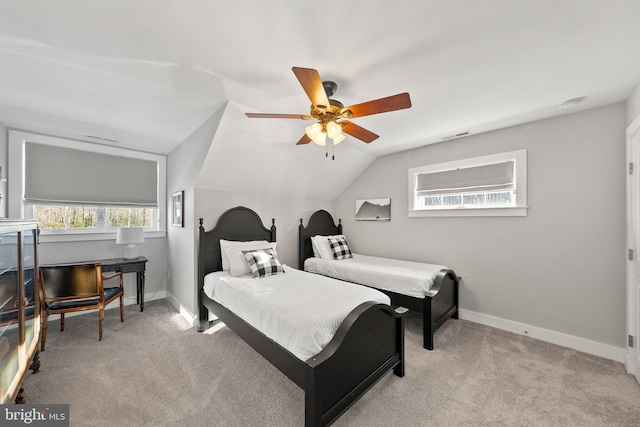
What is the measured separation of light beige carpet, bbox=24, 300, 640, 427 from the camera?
5.54 ft

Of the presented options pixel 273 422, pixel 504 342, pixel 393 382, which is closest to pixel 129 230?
pixel 273 422

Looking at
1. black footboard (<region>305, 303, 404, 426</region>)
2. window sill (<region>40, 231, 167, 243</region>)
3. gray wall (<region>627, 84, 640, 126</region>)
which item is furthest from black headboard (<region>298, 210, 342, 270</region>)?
gray wall (<region>627, 84, 640, 126</region>)

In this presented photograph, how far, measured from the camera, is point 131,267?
3367mm

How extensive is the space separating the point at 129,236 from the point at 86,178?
1.03 m

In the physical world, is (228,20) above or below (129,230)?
above

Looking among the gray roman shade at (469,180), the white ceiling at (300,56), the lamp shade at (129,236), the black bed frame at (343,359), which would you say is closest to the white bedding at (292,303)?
the black bed frame at (343,359)

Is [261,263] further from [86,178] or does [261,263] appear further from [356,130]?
[86,178]

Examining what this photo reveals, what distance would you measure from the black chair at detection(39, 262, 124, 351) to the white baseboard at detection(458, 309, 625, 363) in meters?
4.37

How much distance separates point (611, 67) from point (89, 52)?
3.73m

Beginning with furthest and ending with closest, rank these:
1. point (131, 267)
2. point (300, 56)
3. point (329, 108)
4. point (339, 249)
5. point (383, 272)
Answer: point (339, 249)
point (131, 267)
point (383, 272)
point (329, 108)
point (300, 56)

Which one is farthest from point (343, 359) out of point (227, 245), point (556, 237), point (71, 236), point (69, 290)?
point (71, 236)

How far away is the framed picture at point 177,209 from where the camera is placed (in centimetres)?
339

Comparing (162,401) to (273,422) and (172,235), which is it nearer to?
(273,422)

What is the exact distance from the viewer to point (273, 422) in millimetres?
1641
